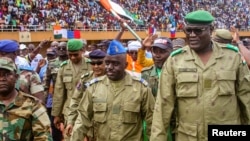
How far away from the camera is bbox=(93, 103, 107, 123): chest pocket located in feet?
16.3

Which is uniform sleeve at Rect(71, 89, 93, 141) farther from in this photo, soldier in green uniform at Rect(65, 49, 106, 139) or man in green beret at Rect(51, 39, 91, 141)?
man in green beret at Rect(51, 39, 91, 141)

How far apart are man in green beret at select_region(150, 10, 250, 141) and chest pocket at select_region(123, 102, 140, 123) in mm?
624

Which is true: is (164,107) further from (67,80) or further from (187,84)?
(67,80)

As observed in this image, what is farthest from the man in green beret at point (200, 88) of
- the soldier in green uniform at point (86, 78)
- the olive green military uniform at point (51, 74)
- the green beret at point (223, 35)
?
the olive green military uniform at point (51, 74)

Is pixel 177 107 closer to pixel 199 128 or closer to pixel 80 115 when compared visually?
pixel 199 128

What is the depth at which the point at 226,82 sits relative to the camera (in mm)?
4199

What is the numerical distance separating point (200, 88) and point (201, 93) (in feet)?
0.14

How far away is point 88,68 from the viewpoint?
756 centimetres

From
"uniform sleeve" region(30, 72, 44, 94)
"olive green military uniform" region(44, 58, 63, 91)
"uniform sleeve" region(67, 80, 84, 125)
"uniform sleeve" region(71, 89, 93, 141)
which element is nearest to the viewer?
"uniform sleeve" region(71, 89, 93, 141)

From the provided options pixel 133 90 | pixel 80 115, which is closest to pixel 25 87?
pixel 80 115

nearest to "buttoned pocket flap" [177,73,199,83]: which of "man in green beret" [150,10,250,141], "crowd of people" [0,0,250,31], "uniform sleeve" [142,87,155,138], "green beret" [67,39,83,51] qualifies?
"man in green beret" [150,10,250,141]

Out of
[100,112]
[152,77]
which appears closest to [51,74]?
[152,77]

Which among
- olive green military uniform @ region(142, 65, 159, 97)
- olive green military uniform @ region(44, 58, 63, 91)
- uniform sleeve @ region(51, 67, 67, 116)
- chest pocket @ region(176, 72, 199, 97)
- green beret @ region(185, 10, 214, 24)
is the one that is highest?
green beret @ region(185, 10, 214, 24)

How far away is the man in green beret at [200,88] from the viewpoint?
4.17m
